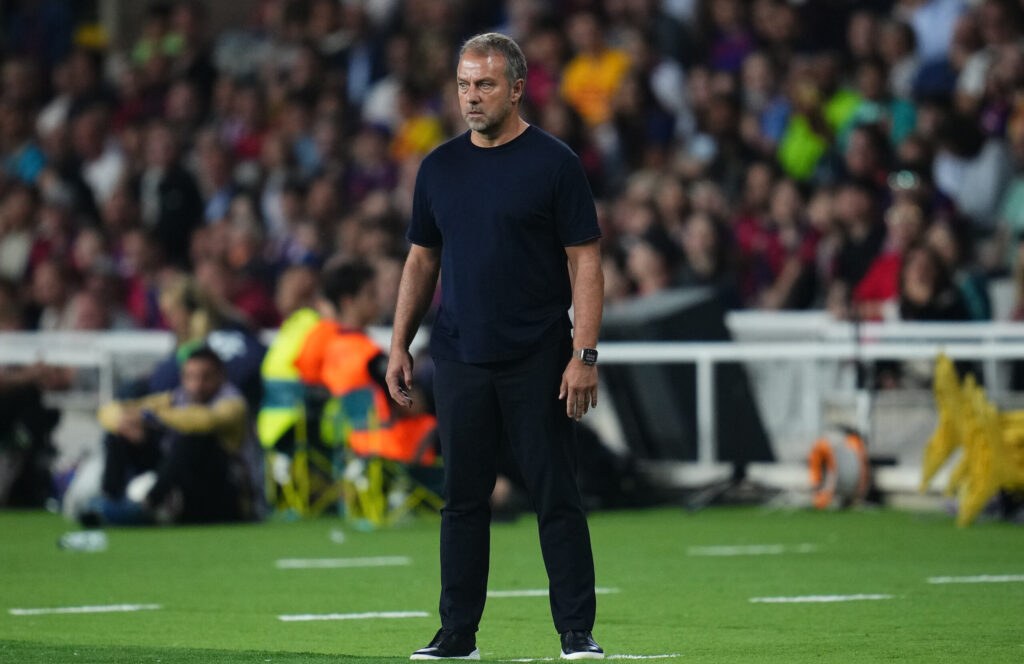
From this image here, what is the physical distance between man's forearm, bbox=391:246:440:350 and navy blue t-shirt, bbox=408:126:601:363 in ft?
0.55

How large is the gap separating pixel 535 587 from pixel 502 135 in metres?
3.38

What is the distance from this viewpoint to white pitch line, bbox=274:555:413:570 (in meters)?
10.8

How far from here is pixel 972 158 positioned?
1600 cm

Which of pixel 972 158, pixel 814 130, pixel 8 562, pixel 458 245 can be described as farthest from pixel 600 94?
pixel 458 245

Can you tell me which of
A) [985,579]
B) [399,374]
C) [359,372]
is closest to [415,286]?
[399,374]

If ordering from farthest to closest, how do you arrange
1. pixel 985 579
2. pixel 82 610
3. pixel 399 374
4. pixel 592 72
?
pixel 592 72, pixel 985 579, pixel 82 610, pixel 399 374

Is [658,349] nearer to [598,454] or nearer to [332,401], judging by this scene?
[598,454]

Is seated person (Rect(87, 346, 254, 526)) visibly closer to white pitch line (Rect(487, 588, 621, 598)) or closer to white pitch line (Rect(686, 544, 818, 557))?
white pitch line (Rect(686, 544, 818, 557))

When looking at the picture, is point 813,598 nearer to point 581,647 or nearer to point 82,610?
point 581,647

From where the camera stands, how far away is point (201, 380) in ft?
44.3

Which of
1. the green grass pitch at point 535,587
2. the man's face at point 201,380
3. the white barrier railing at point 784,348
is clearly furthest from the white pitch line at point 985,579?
the man's face at point 201,380

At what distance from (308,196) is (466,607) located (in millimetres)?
13232

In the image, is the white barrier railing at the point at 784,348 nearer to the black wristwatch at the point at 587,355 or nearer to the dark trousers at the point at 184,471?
the dark trousers at the point at 184,471

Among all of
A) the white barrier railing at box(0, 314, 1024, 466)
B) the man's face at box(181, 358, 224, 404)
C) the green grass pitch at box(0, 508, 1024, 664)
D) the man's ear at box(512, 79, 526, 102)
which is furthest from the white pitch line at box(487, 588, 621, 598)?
the white barrier railing at box(0, 314, 1024, 466)
